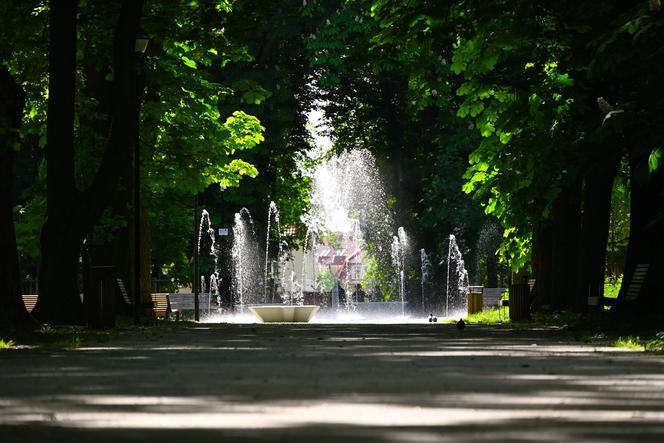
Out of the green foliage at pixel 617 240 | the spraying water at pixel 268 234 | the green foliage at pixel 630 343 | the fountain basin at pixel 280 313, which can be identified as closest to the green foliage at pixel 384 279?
the spraying water at pixel 268 234

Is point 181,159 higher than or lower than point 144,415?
higher

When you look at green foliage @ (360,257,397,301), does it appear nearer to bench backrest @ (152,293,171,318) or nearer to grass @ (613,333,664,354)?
bench backrest @ (152,293,171,318)

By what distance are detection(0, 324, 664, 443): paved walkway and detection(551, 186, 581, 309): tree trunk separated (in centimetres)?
1786

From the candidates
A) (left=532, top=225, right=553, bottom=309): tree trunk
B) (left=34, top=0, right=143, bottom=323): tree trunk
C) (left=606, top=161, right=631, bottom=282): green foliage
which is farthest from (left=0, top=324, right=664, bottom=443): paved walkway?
(left=606, top=161, right=631, bottom=282): green foliage

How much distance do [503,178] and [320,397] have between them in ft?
72.1

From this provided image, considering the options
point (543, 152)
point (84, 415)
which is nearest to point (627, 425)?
point (84, 415)

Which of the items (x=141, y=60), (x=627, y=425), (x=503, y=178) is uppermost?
(x=141, y=60)

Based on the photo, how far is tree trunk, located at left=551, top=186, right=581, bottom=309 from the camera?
36281mm

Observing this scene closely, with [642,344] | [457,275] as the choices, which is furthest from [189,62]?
[457,275]

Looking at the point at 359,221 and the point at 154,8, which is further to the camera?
the point at 359,221

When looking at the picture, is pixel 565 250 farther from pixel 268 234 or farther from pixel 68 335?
pixel 268 234

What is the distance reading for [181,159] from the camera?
3875 cm

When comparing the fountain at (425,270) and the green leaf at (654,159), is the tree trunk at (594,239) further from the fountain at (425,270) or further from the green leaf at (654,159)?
the fountain at (425,270)

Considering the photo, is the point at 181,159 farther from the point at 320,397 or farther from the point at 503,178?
the point at 320,397
